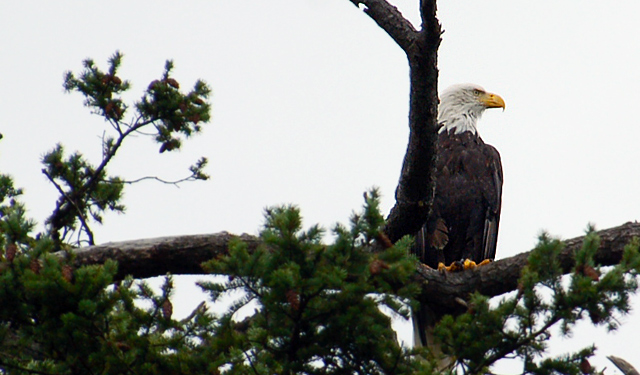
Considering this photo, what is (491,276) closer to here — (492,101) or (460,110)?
(460,110)

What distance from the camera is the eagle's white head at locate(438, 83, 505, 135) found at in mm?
6441

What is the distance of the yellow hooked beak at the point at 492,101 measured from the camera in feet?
22.6

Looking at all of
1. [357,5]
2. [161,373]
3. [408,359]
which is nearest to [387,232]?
[357,5]

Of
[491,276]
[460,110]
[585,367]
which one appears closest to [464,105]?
[460,110]

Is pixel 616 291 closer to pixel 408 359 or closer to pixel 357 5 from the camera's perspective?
pixel 408 359

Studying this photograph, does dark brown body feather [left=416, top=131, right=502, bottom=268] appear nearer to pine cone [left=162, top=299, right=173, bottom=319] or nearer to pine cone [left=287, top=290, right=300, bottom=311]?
pine cone [left=162, top=299, right=173, bottom=319]

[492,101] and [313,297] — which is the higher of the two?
[492,101]

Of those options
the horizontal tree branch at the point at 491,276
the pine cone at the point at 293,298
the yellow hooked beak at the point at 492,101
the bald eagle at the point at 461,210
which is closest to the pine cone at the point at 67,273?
the pine cone at the point at 293,298

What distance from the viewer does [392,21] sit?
12.2 ft

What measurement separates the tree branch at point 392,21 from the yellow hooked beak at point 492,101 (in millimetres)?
3190

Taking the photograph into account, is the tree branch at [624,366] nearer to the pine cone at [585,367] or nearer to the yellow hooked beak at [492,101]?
the pine cone at [585,367]

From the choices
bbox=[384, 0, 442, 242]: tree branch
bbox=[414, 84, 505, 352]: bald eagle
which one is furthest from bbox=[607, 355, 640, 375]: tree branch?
bbox=[414, 84, 505, 352]: bald eagle

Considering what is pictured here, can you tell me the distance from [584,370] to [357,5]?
5.97 feet

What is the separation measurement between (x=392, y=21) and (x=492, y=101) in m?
3.36
